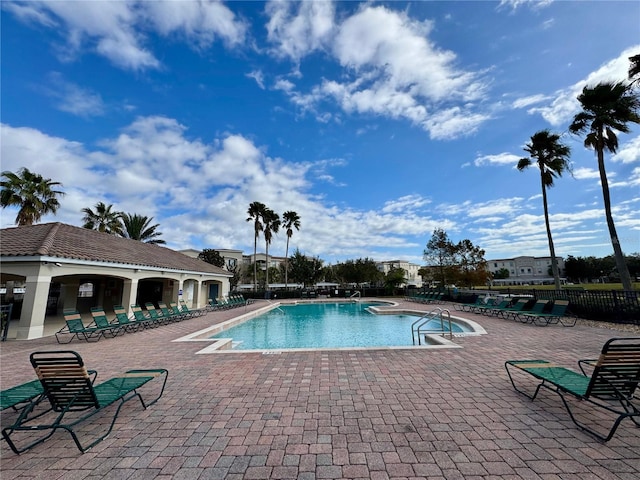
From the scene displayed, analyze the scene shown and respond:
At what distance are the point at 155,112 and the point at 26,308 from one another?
1005cm

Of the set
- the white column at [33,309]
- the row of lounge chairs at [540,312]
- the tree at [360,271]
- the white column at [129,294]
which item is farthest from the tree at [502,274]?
the white column at [33,309]

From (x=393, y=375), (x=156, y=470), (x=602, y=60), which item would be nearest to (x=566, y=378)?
(x=393, y=375)

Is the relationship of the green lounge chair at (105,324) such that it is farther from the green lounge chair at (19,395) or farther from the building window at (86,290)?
the building window at (86,290)

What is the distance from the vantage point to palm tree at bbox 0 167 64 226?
17.8 meters

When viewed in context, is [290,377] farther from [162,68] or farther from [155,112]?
[155,112]

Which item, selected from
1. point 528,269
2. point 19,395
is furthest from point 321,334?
point 528,269

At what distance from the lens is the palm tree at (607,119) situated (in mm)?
13742

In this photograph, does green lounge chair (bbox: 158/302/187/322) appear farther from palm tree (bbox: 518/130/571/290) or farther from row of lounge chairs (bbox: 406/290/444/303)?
palm tree (bbox: 518/130/571/290)

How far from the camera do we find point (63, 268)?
10.8 meters

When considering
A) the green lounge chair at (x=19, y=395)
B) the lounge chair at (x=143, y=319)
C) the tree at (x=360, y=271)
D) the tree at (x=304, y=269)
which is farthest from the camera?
the tree at (x=304, y=269)

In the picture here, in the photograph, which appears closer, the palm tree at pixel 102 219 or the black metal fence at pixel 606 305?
the black metal fence at pixel 606 305

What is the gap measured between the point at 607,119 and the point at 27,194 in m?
35.4

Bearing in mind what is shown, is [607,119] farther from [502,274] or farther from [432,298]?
[502,274]

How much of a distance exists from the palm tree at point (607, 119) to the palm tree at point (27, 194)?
114 feet
